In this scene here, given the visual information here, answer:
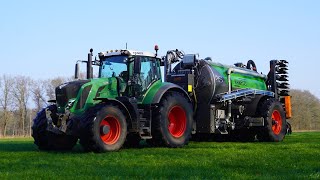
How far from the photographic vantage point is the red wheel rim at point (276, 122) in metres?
17.6

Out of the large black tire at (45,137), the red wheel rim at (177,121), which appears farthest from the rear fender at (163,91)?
the large black tire at (45,137)

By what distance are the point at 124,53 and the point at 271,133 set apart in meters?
7.11

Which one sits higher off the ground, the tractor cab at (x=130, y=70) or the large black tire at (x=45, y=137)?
the tractor cab at (x=130, y=70)

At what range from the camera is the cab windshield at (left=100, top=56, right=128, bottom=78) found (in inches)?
528

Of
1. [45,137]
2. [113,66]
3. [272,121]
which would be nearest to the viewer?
[45,137]

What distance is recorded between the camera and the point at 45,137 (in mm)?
12742

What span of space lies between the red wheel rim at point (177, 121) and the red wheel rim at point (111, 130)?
2.40 metres

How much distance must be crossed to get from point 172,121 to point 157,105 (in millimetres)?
1196

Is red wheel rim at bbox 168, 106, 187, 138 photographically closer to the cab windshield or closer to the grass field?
the cab windshield

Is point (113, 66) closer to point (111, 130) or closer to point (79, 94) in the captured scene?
point (79, 94)

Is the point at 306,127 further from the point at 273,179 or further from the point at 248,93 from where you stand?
the point at 273,179

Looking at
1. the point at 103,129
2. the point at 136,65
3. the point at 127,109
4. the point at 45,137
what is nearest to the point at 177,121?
the point at 127,109

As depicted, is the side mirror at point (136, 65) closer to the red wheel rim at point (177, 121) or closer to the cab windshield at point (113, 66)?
the cab windshield at point (113, 66)

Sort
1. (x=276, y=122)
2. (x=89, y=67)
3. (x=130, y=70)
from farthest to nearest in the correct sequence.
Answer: (x=276, y=122) < (x=89, y=67) < (x=130, y=70)
